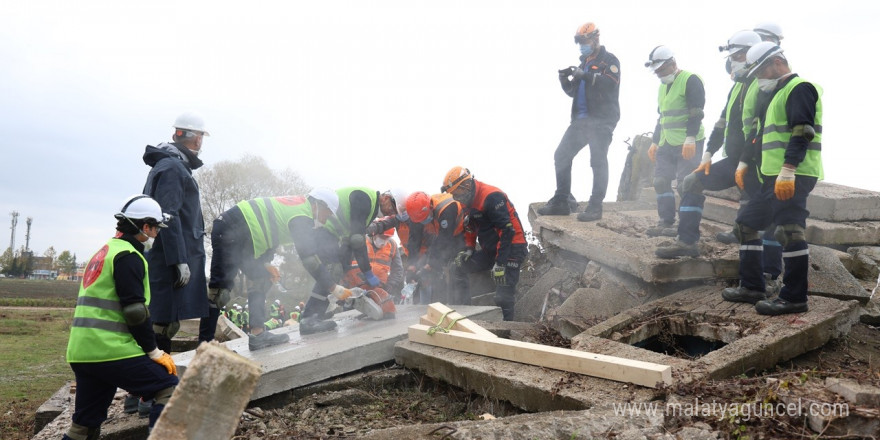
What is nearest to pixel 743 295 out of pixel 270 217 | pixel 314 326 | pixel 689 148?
pixel 689 148

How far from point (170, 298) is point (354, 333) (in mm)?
1700

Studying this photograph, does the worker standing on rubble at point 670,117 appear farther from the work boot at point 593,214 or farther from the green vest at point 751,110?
the green vest at point 751,110

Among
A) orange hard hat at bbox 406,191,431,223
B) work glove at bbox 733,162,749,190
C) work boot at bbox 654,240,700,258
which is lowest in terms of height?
work boot at bbox 654,240,700,258

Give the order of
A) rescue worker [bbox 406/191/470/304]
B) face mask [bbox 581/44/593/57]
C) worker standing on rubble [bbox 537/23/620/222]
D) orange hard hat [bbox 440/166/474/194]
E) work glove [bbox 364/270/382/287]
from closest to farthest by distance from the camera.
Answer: work glove [bbox 364/270/382/287] < orange hard hat [bbox 440/166/474/194] < rescue worker [bbox 406/191/470/304] < worker standing on rubble [bbox 537/23/620/222] < face mask [bbox 581/44/593/57]

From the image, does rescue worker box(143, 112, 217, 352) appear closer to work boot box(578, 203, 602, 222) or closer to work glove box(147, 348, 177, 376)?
work glove box(147, 348, 177, 376)

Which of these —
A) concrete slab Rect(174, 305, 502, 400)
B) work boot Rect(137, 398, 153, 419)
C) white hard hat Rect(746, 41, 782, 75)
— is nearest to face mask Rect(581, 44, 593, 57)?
white hard hat Rect(746, 41, 782, 75)

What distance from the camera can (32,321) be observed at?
650 inches

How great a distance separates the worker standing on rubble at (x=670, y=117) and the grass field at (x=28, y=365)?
7159 mm

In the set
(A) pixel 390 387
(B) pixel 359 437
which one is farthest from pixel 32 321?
(B) pixel 359 437

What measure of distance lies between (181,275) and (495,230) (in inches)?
158

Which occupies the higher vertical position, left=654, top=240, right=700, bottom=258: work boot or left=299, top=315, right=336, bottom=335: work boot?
left=654, top=240, right=700, bottom=258: work boot

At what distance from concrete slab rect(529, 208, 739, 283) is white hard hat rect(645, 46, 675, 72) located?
6.37ft

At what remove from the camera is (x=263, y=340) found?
5.59 m

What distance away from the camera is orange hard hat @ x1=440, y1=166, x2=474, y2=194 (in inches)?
285
